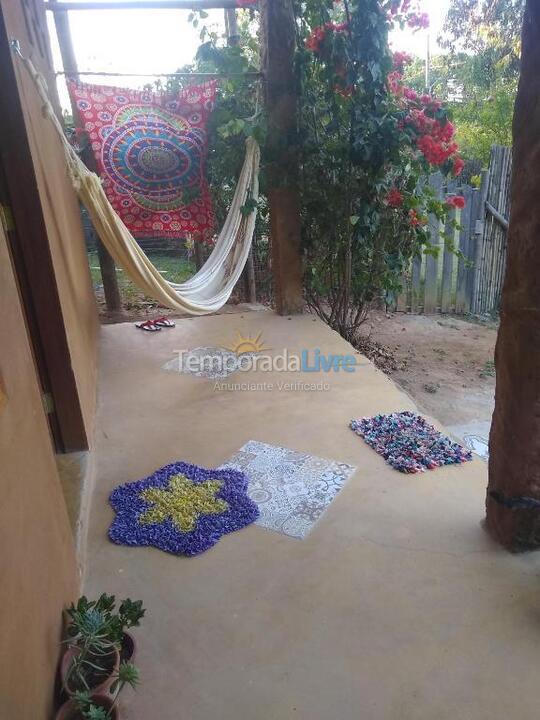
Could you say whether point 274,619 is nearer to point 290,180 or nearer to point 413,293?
point 290,180

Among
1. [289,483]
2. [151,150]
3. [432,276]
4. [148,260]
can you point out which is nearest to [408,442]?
[289,483]

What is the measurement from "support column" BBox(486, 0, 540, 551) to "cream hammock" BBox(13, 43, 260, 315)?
1.47 m

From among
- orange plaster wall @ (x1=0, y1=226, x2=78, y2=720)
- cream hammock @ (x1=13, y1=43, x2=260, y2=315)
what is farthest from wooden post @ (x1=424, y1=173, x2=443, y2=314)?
orange plaster wall @ (x1=0, y1=226, x2=78, y2=720)

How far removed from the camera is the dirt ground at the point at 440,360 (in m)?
2.69

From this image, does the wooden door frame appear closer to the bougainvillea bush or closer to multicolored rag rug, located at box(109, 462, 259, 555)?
multicolored rag rug, located at box(109, 462, 259, 555)

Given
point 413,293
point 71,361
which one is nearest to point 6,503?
point 71,361

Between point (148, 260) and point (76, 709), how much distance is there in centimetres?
193

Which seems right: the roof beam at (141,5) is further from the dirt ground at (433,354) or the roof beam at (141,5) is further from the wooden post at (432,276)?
the wooden post at (432,276)

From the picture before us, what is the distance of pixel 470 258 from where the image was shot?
409 cm

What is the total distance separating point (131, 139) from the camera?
3145mm

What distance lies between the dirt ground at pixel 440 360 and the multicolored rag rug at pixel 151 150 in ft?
5.57

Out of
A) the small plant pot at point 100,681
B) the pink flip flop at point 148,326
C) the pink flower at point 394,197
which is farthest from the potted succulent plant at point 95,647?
the pink flower at point 394,197

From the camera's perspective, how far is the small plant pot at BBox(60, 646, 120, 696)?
0.85 metres

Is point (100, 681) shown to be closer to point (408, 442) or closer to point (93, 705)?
point (93, 705)
